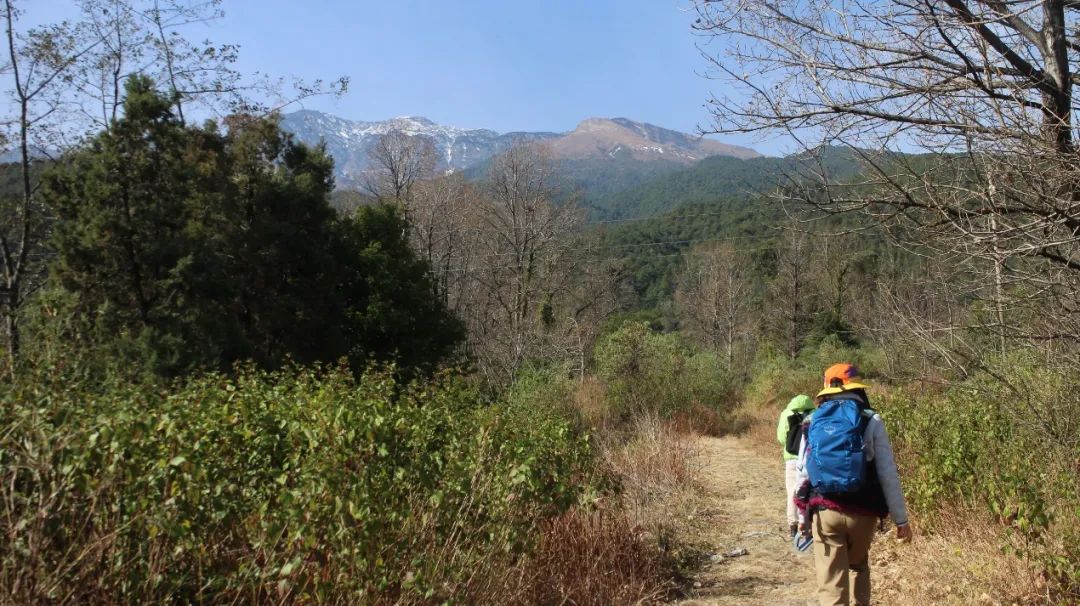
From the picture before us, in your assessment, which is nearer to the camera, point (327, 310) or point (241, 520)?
point (241, 520)

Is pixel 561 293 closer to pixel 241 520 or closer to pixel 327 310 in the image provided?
pixel 327 310

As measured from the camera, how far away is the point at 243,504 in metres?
2.96

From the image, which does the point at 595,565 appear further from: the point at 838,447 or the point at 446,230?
the point at 446,230

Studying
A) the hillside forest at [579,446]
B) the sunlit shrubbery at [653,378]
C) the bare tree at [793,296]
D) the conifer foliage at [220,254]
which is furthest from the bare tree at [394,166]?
the hillside forest at [579,446]

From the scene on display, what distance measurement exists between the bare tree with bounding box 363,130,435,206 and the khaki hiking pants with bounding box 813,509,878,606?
28555 millimetres

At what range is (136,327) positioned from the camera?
45.2ft

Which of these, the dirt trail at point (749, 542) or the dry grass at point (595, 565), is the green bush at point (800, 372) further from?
the dry grass at point (595, 565)

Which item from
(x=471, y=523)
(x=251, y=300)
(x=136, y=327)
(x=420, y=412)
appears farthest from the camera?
(x=251, y=300)

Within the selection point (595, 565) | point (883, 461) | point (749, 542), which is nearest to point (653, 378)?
point (749, 542)

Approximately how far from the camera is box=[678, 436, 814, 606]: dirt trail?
5.21m

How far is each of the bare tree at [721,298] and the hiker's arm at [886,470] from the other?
21.6 meters

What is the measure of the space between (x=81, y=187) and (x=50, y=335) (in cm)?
1089

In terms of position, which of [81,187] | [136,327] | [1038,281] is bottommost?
[136,327]

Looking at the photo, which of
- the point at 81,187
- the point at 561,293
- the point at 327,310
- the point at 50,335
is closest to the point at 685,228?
the point at 561,293
